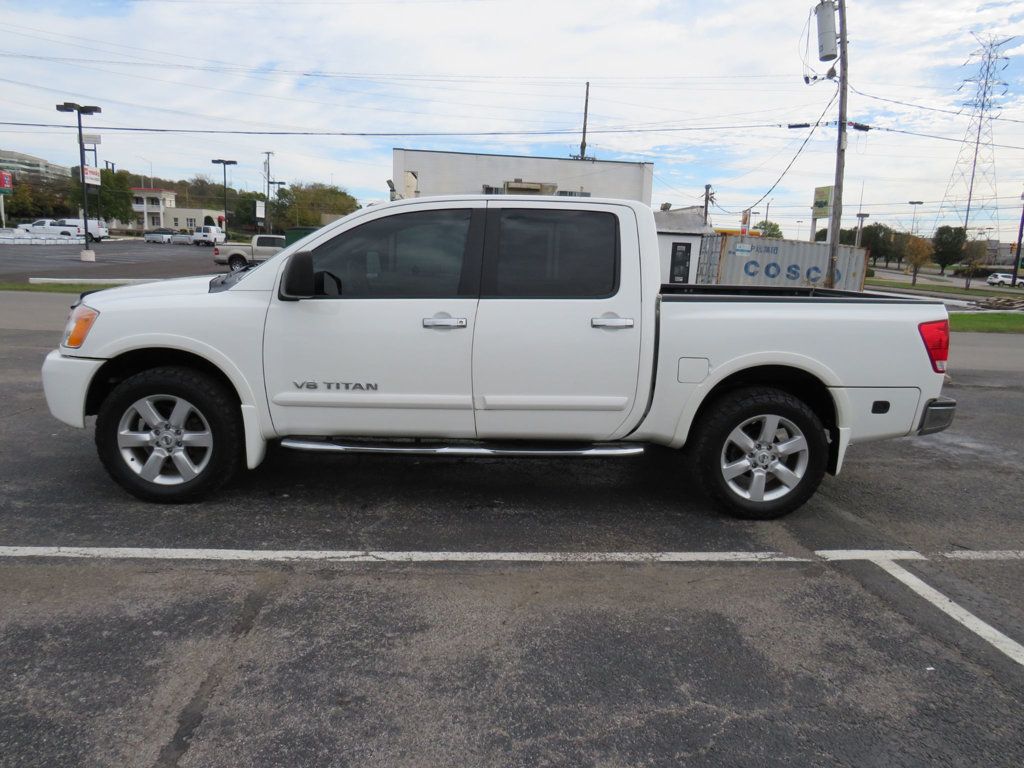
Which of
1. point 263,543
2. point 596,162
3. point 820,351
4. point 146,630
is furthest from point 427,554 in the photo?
point 596,162

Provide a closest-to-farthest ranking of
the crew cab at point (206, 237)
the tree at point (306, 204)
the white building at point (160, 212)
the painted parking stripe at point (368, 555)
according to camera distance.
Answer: the painted parking stripe at point (368, 555), the crew cab at point (206, 237), the tree at point (306, 204), the white building at point (160, 212)

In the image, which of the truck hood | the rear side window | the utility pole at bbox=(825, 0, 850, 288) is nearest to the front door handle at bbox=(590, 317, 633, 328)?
the rear side window

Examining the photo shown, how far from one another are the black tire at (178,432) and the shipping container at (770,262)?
23.8m

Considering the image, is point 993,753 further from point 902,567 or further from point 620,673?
point 902,567

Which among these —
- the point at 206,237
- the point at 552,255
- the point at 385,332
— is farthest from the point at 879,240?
the point at 385,332

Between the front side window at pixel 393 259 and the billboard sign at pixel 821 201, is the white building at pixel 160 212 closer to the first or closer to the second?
the billboard sign at pixel 821 201

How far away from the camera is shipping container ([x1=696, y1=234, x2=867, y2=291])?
87.3 feet

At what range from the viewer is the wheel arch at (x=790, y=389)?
454 cm

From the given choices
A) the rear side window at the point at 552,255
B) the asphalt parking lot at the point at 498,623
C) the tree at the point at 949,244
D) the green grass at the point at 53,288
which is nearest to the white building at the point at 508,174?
the green grass at the point at 53,288

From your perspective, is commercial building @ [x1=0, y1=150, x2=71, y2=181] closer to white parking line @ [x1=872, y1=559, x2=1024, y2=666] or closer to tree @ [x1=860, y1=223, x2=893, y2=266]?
tree @ [x1=860, y1=223, x2=893, y2=266]

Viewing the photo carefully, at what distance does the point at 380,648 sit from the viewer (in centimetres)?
311

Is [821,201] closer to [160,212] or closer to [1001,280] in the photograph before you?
[1001,280]

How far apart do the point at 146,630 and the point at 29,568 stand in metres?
1.02

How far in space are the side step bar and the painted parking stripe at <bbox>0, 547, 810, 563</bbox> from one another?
2.01ft
